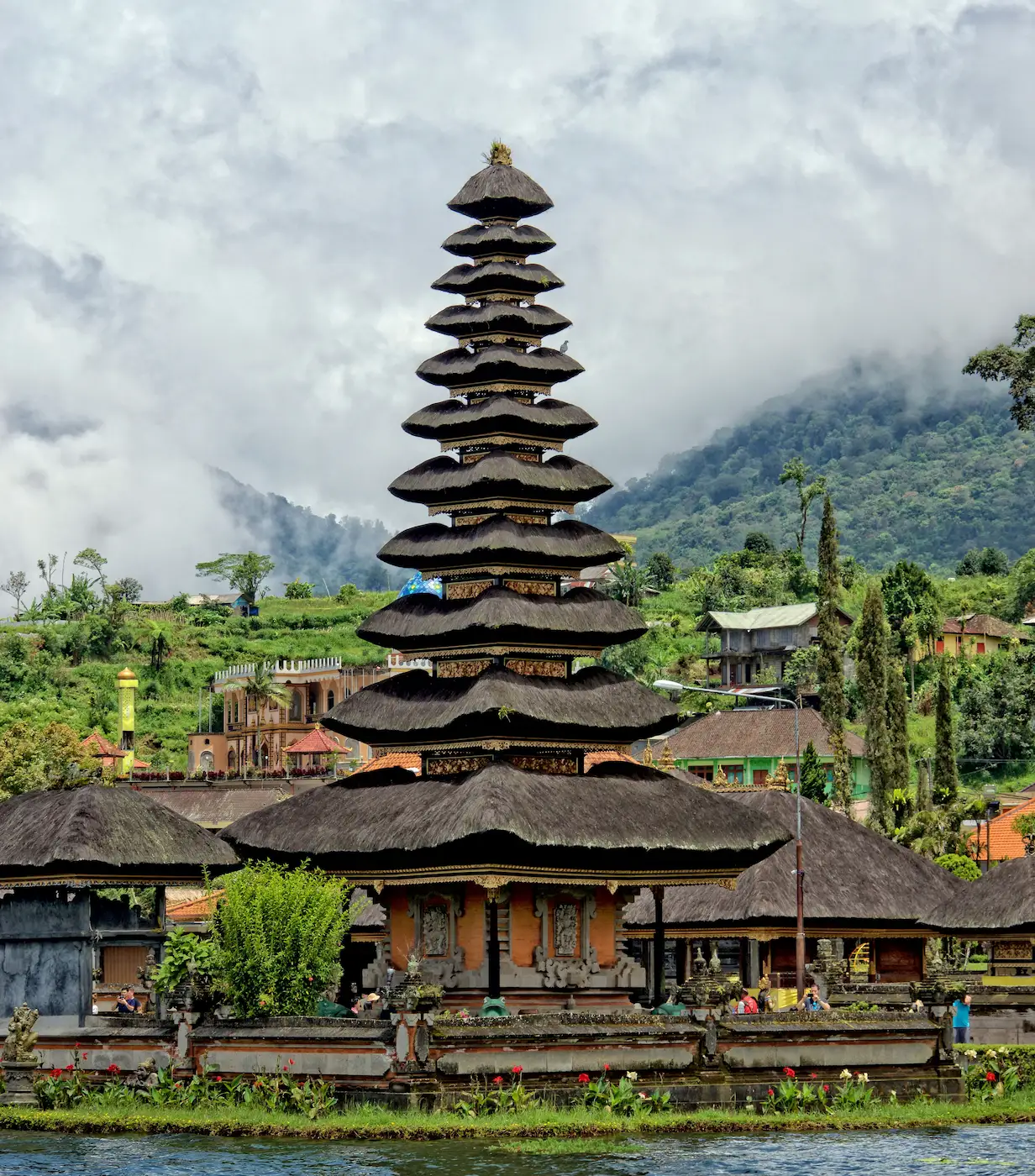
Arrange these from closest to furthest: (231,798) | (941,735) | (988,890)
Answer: (988,890), (941,735), (231,798)

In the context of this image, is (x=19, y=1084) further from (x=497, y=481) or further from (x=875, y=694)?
(x=875, y=694)

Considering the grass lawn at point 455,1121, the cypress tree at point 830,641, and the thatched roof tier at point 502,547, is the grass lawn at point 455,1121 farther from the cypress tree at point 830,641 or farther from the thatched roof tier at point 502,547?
the cypress tree at point 830,641

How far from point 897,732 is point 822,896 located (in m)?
35.7

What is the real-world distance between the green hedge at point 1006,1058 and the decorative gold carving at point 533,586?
1337cm

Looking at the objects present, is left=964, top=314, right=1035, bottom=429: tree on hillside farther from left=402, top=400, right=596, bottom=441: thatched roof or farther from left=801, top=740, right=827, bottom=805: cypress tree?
left=402, top=400, right=596, bottom=441: thatched roof

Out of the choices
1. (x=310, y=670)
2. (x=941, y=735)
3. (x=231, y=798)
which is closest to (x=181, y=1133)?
(x=941, y=735)

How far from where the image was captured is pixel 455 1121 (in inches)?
1532

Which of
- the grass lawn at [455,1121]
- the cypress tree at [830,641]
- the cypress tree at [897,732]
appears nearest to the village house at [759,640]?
the cypress tree at [830,641]

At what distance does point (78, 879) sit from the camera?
1813 inches

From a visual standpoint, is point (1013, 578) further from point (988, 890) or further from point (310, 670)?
point (988, 890)

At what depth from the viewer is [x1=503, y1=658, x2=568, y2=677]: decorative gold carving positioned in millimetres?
48562

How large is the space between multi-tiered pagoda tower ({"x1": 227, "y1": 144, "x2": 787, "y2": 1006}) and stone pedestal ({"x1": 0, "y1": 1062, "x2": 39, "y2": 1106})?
755 centimetres

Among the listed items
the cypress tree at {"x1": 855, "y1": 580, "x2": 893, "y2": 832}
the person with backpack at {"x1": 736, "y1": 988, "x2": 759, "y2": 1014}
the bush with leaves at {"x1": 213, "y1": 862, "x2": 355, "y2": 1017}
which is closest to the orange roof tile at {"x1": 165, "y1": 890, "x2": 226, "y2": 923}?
the person with backpack at {"x1": 736, "y1": 988, "x2": 759, "y2": 1014}

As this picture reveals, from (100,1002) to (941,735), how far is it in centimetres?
4973
